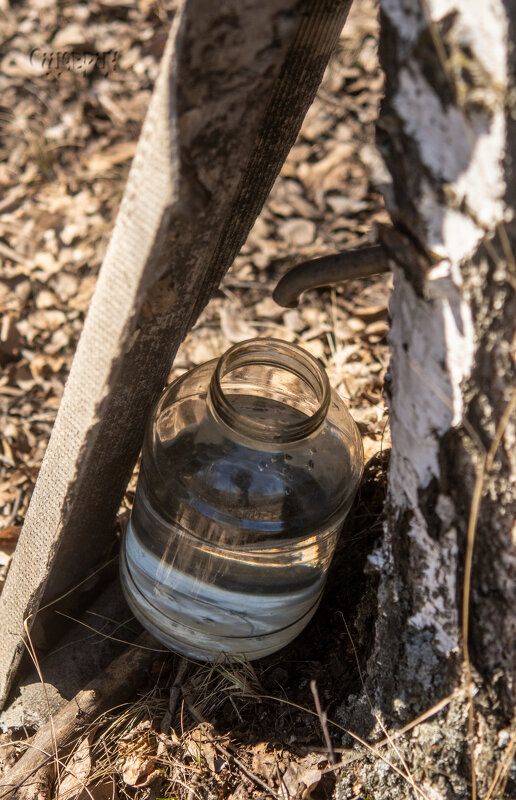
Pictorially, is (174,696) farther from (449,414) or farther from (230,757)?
(449,414)

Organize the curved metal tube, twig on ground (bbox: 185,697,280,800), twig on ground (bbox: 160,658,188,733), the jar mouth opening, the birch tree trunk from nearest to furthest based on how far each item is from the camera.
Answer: the birch tree trunk → the curved metal tube → the jar mouth opening → twig on ground (bbox: 185,697,280,800) → twig on ground (bbox: 160,658,188,733)

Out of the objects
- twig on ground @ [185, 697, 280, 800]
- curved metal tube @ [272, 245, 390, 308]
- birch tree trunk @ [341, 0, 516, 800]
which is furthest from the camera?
twig on ground @ [185, 697, 280, 800]

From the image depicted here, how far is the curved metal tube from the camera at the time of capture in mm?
1317

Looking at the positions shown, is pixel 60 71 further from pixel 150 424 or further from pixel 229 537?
pixel 229 537

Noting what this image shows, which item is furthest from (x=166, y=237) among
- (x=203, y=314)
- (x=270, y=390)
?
(x=203, y=314)

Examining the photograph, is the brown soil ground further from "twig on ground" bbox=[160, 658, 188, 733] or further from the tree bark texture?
the tree bark texture

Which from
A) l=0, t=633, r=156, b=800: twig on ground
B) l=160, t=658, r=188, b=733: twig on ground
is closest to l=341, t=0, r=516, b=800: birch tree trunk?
l=160, t=658, r=188, b=733: twig on ground

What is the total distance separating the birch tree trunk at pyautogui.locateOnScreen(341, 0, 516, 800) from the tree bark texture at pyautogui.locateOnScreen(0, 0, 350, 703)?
248mm

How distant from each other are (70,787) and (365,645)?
2.69 feet

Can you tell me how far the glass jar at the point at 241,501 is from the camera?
158 centimetres

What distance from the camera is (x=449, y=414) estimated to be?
1.20 m

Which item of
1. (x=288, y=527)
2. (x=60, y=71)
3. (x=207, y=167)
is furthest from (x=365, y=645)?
(x=60, y=71)

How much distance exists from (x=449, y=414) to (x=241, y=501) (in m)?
0.57

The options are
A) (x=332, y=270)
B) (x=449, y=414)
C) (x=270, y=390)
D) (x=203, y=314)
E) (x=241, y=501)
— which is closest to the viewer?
(x=449, y=414)
